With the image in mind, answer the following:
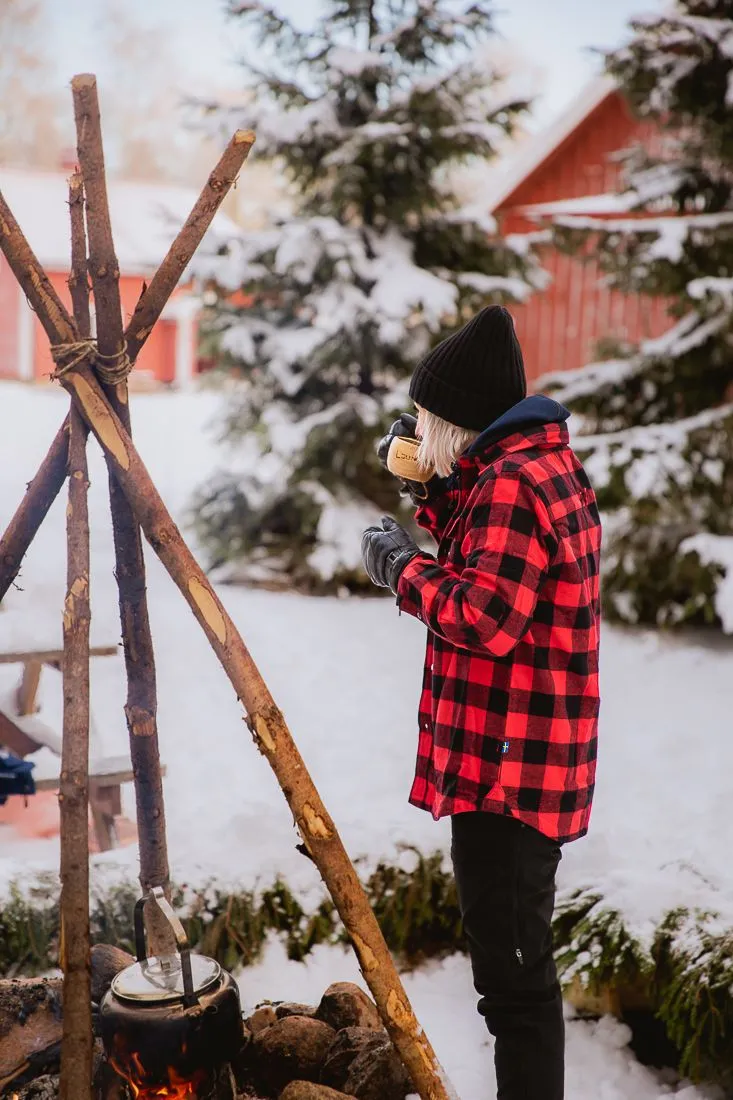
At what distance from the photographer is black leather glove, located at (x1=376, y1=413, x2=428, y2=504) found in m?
2.12

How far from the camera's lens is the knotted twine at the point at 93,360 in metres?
2.04

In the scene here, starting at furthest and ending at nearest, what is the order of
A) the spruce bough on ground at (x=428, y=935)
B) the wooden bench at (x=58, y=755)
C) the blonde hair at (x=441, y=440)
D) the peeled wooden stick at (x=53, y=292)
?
the wooden bench at (x=58, y=755), the spruce bough on ground at (x=428, y=935), the peeled wooden stick at (x=53, y=292), the blonde hair at (x=441, y=440)

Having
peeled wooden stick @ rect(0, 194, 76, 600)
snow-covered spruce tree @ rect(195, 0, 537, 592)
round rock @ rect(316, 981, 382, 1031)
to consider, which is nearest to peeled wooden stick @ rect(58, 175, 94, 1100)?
peeled wooden stick @ rect(0, 194, 76, 600)

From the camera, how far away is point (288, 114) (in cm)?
644

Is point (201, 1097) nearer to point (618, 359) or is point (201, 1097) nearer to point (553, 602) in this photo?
point (553, 602)

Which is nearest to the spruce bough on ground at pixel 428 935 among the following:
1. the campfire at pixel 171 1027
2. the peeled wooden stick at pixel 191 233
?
the campfire at pixel 171 1027

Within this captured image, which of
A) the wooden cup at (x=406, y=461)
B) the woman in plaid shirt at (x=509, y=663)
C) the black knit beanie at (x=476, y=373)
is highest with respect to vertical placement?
the black knit beanie at (x=476, y=373)

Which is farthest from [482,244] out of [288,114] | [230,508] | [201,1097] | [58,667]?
[201,1097]

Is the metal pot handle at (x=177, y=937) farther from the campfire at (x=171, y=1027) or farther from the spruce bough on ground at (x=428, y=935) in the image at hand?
the spruce bough on ground at (x=428, y=935)

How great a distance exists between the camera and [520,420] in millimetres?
1794

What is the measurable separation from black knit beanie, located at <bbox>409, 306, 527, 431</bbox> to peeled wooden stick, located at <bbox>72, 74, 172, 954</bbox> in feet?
2.23

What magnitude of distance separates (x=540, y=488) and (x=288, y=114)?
5.51 m

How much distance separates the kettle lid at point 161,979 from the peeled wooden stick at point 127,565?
166 millimetres

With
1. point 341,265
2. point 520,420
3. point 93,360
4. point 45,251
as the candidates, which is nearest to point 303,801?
point 520,420
